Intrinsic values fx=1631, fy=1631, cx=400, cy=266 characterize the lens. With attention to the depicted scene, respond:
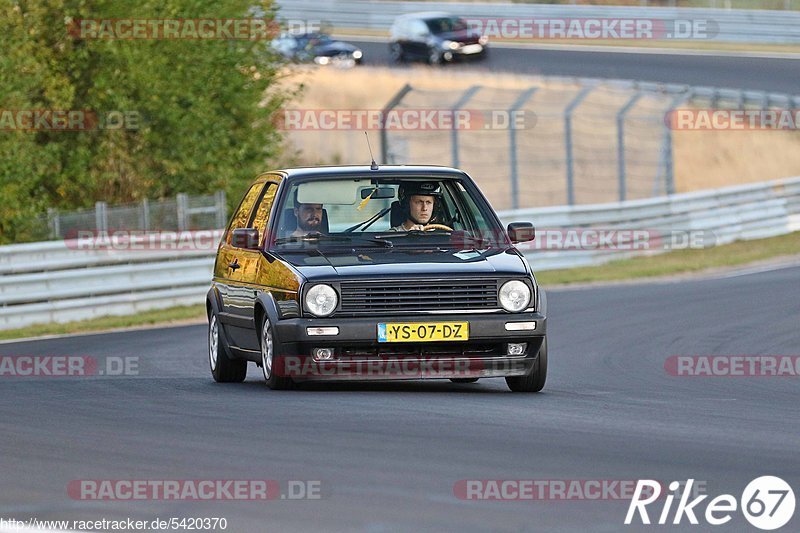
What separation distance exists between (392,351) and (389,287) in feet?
1.29

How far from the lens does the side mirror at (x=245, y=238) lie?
10953 mm

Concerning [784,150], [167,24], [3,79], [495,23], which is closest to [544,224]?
[167,24]

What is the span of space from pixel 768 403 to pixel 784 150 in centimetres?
2964

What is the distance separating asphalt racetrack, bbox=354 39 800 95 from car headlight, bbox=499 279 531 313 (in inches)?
1282

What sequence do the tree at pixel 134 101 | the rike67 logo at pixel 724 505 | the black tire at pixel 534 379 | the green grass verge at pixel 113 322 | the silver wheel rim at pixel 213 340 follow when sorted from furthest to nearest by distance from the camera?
the tree at pixel 134 101
the green grass verge at pixel 113 322
the silver wheel rim at pixel 213 340
the black tire at pixel 534 379
the rike67 logo at pixel 724 505

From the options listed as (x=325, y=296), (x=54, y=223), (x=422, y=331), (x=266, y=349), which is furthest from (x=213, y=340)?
(x=54, y=223)

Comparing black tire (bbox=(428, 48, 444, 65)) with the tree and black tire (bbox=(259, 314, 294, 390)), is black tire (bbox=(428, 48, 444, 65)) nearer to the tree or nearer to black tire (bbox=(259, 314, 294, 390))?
the tree

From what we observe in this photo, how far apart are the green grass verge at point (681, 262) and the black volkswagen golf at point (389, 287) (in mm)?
12169

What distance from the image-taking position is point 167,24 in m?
25.7

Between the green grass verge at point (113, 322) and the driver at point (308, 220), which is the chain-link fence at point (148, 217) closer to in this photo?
the green grass verge at point (113, 322)

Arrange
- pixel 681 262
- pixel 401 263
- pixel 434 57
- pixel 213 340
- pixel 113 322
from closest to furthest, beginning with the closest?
1. pixel 401 263
2. pixel 213 340
3. pixel 113 322
4. pixel 681 262
5. pixel 434 57

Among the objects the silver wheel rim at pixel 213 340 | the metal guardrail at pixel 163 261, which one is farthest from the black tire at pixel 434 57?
the silver wheel rim at pixel 213 340

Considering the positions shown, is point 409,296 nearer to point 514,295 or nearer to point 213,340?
point 514,295

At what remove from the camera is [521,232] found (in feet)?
36.0
